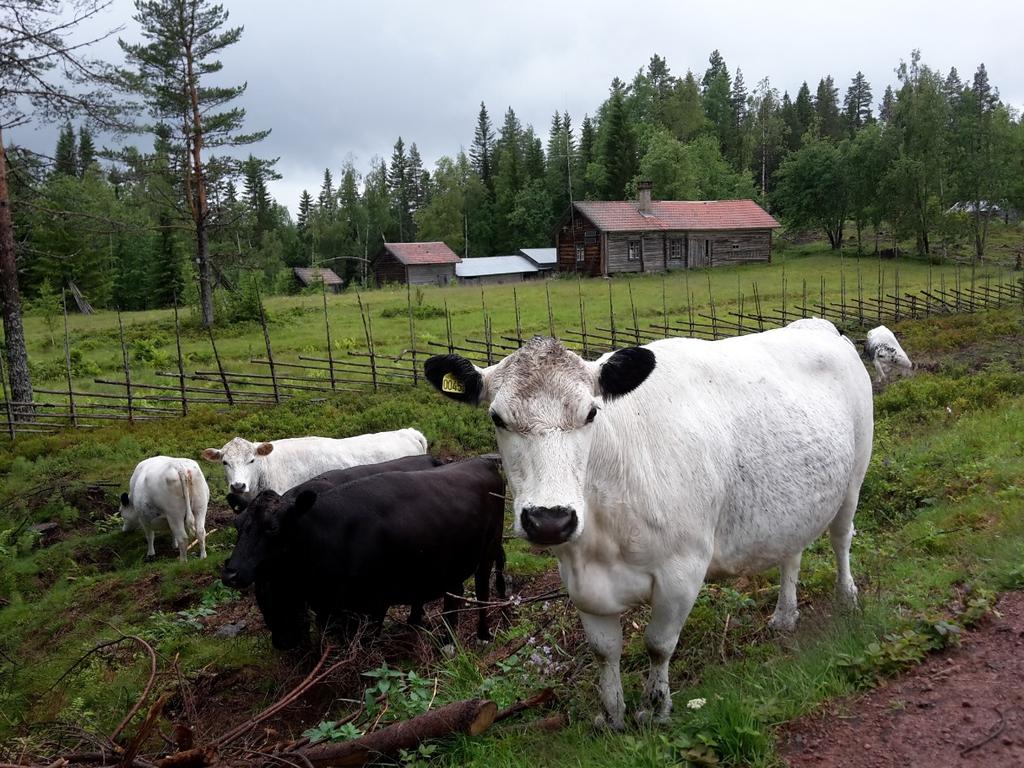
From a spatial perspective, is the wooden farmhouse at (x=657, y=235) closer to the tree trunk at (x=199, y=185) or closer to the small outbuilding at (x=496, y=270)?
the small outbuilding at (x=496, y=270)

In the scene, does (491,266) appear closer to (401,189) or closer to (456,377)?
(401,189)

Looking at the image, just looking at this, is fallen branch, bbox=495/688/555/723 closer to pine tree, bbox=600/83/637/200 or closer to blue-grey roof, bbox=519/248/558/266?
blue-grey roof, bbox=519/248/558/266

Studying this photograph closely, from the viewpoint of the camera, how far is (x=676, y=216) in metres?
50.6

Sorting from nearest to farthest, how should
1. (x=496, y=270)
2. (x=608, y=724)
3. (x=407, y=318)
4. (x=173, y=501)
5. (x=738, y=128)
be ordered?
(x=608, y=724) → (x=173, y=501) → (x=407, y=318) → (x=496, y=270) → (x=738, y=128)

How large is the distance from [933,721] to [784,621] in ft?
6.96

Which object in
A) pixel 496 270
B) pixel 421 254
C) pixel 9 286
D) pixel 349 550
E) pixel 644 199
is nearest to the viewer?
pixel 349 550

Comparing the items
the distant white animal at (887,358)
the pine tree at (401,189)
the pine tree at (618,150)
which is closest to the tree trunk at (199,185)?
the distant white animal at (887,358)

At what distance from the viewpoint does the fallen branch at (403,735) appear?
4004 millimetres

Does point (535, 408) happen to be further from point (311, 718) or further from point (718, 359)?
point (311, 718)

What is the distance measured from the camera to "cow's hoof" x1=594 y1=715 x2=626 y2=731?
Answer: 13.5 ft

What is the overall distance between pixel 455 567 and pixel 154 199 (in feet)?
94.1

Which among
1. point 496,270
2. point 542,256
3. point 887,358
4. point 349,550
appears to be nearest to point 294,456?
point 349,550

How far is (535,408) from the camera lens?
3.50 meters

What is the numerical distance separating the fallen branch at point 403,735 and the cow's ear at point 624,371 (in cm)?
185
